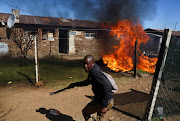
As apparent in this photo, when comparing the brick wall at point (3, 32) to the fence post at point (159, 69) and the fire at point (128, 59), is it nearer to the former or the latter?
the fire at point (128, 59)

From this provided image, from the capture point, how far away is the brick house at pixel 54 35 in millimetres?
13828

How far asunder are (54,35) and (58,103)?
12235 mm

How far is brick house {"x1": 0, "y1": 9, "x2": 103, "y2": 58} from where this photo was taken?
45.4 ft

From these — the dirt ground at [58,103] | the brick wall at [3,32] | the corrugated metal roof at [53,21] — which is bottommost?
the dirt ground at [58,103]

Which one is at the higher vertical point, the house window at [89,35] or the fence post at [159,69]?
the house window at [89,35]

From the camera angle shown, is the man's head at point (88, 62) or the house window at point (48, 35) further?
the house window at point (48, 35)

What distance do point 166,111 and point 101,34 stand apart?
15.5m

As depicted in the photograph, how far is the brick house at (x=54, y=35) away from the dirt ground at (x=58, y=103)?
7496 millimetres

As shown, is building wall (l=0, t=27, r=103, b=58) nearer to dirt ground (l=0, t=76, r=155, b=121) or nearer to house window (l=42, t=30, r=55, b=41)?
house window (l=42, t=30, r=55, b=41)

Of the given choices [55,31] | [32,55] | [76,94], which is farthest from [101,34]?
[76,94]

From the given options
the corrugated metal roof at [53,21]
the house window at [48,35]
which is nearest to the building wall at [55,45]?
the house window at [48,35]

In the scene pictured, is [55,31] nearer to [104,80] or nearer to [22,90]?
[22,90]

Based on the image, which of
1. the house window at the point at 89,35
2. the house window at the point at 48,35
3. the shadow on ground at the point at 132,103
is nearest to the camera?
the shadow on ground at the point at 132,103

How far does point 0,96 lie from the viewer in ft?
18.4
